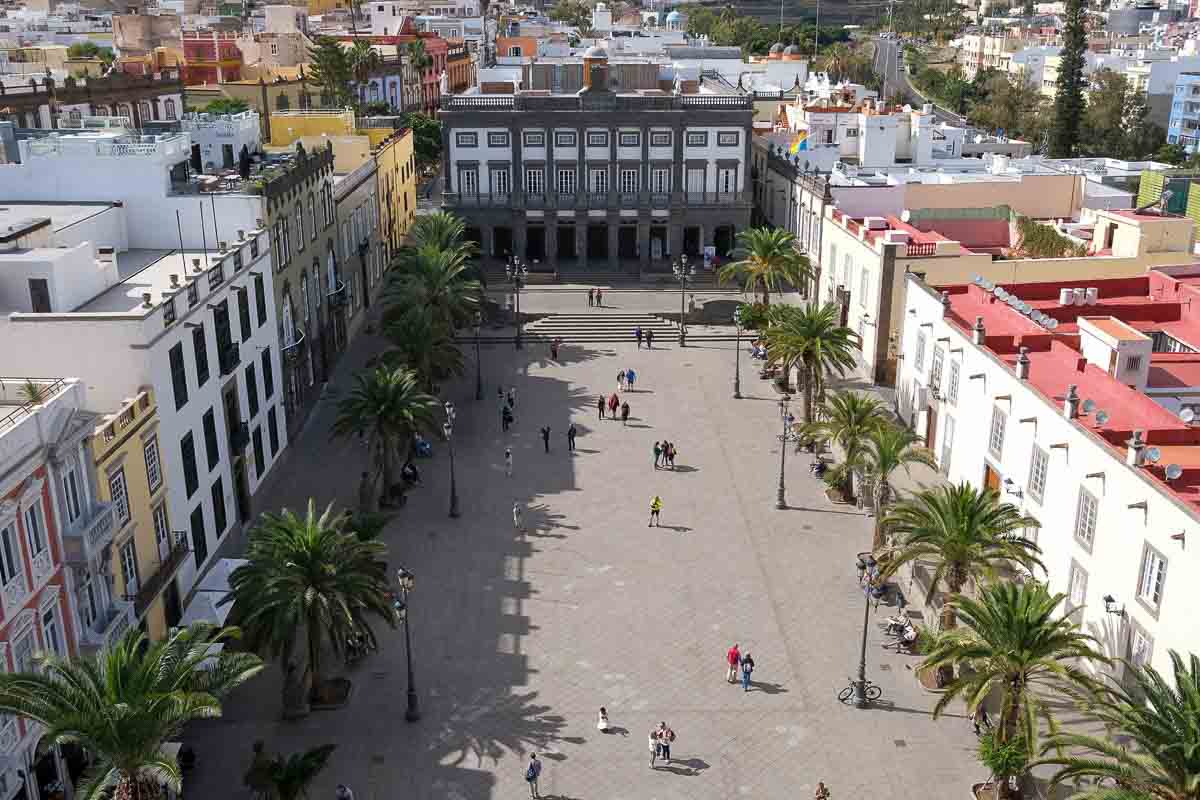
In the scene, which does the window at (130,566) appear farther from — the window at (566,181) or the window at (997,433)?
the window at (566,181)

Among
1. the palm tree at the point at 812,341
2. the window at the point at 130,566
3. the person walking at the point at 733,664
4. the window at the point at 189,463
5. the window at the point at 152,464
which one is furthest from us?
the palm tree at the point at 812,341

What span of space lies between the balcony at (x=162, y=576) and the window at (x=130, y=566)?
22 cm

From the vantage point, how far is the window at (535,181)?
72.4 meters

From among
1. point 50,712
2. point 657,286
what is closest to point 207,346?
point 50,712

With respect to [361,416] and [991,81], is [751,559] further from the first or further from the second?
[991,81]

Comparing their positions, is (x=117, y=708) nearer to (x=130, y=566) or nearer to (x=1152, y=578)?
(x=130, y=566)

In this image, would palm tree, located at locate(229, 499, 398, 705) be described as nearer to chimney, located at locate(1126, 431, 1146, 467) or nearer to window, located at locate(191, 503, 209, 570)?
window, located at locate(191, 503, 209, 570)

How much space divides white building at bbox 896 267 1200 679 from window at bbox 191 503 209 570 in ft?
76.4

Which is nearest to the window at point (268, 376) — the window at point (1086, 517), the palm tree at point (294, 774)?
the palm tree at point (294, 774)

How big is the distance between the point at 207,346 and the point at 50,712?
1700cm

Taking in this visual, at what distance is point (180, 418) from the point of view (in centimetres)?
3105

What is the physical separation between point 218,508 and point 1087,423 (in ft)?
86.2

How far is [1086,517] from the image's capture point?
28.7 m

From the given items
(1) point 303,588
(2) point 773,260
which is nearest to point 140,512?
(1) point 303,588
